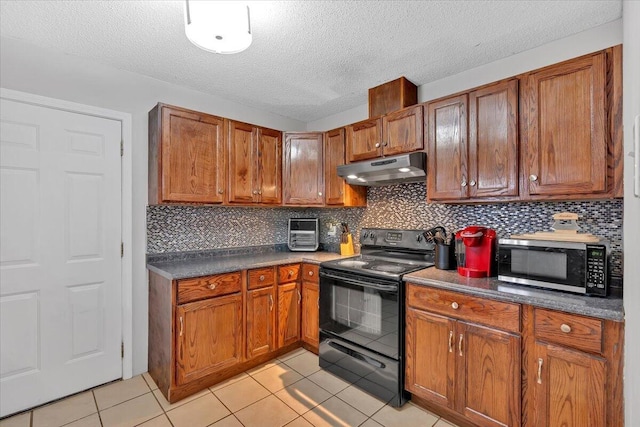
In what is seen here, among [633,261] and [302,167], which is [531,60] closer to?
[633,261]

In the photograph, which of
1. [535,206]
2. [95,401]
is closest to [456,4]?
[535,206]

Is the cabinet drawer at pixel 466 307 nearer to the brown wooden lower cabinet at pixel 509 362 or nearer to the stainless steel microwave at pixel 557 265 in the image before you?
the brown wooden lower cabinet at pixel 509 362

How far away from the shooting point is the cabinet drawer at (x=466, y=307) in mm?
1594

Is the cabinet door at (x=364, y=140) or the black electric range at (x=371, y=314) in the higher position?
the cabinet door at (x=364, y=140)

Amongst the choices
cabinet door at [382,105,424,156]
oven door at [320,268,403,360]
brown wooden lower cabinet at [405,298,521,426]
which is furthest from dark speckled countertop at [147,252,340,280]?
cabinet door at [382,105,424,156]

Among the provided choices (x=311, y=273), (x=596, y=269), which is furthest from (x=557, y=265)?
(x=311, y=273)

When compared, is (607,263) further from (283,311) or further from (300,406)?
(283,311)

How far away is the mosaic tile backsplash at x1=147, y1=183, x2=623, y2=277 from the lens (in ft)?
5.97

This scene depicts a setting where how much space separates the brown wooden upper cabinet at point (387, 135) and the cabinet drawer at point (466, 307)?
111cm

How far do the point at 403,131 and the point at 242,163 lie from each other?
145cm

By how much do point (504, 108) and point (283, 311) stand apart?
2.32m

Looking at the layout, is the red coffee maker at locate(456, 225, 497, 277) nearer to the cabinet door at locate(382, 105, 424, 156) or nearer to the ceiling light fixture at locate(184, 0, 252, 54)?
the cabinet door at locate(382, 105, 424, 156)

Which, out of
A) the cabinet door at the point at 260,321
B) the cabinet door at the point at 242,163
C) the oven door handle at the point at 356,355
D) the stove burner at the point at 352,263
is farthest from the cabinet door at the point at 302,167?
the oven door handle at the point at 356,355

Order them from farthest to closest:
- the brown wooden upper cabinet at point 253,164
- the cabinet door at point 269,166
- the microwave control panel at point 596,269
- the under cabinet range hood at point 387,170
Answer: the cabinet door at point 269,166 → the brown wooden upper cabinet at point 253,164 → the under cabinet range hood at point 387,170 → the microwave control panel at point 596,269
